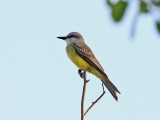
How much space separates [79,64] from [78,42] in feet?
4.07

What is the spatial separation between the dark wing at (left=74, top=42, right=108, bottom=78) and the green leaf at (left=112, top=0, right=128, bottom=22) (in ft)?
16.9

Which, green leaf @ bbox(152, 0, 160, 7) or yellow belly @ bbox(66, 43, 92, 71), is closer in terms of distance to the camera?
green leaf @ bbox(152, 0, 160, 7)

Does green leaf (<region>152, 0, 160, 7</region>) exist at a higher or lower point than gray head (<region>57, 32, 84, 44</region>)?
lower

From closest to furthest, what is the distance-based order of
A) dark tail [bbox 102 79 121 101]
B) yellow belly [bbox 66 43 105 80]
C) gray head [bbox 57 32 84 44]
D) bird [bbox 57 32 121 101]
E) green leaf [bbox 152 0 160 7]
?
green leaf [bbox 152 0 160 7], dark tail [bbox 102 79 121 101], bird [bbox 57 32 121 101], yellow belly [bbox 66 43 105 80], gray head [bbox 57 32 84 44]

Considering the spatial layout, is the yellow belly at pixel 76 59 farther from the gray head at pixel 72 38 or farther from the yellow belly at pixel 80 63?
the gray head at pixel 72 38

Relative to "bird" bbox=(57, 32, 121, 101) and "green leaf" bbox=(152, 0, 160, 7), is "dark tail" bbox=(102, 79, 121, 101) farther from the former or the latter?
"green leaf" bbox=(152, 0, 160, 7)

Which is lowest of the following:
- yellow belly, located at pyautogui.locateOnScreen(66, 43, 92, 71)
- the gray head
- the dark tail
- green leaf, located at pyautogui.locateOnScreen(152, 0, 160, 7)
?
the dark tail

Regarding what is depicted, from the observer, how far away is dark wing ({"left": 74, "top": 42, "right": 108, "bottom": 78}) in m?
7.05

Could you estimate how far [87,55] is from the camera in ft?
24.9

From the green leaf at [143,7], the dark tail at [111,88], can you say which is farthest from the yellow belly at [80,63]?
the green leaf at [143,7]

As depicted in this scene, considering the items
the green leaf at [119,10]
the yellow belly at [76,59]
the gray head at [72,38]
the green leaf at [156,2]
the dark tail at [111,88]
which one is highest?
the gray head at [72,38]

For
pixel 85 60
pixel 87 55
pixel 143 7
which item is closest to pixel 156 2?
pixel 143 7

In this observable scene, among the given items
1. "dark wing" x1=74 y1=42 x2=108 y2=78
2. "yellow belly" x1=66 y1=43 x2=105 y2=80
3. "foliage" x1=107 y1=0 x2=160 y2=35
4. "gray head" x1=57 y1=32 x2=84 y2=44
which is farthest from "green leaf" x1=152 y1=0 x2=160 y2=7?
"gray head" x1=57 y1=32 x2=84 y2=44

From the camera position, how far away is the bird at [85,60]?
6887 mm
